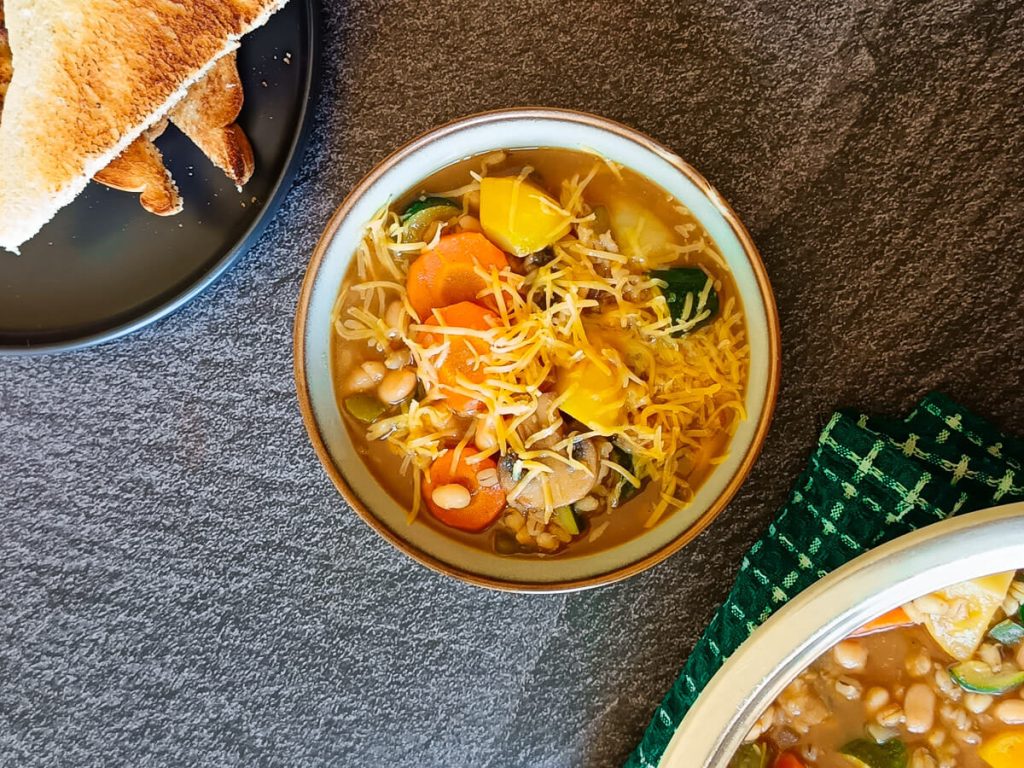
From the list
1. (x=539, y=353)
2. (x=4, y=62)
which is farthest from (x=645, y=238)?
(x=4, y=62)

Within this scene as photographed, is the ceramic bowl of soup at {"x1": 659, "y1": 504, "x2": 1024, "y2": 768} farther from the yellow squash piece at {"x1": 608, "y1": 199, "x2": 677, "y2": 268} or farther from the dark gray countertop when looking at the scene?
the yellow squash piece at {"x1": 608, "y1": 199, "x2": 677, "y2": 268}

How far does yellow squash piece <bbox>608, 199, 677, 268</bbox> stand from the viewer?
1470 mm

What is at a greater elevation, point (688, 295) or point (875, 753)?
point (688, 295)

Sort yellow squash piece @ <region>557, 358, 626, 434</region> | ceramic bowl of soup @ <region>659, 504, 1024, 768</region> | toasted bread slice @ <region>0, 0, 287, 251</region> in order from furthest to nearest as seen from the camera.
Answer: toasted bread slice @ <region>0, 0, 287, 251</region>
yellow squash piece @ <region>557, 358, 626, 434</region>
ceramic bowl of soup @ <region>659, 504, 1024, 768</region>

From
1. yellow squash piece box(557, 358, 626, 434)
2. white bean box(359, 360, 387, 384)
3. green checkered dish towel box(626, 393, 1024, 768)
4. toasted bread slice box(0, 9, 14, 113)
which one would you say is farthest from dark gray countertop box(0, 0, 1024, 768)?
toasted bread slice box(0, 9, 14, 113)

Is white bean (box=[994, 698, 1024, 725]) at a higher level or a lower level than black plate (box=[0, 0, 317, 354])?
lower

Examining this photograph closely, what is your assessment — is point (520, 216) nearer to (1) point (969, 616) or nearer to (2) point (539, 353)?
(2) point (539, 353)

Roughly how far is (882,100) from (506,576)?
3.65 feet

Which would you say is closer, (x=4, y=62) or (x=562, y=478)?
(x=562, y=478)

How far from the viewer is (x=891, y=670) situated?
1266 mm

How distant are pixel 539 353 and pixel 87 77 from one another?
0.96 metres

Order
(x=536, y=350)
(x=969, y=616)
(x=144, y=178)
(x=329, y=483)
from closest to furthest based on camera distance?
(x=969, y=616) → (x=536, y=350) → (x=144, y=178) → (x=329, y=483)

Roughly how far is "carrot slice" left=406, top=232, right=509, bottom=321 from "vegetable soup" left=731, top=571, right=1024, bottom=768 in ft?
2.55

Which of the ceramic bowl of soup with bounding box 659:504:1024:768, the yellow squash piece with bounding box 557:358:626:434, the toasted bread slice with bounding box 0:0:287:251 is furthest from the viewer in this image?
the toasted bread slice with bounding box 0:0:287:251
